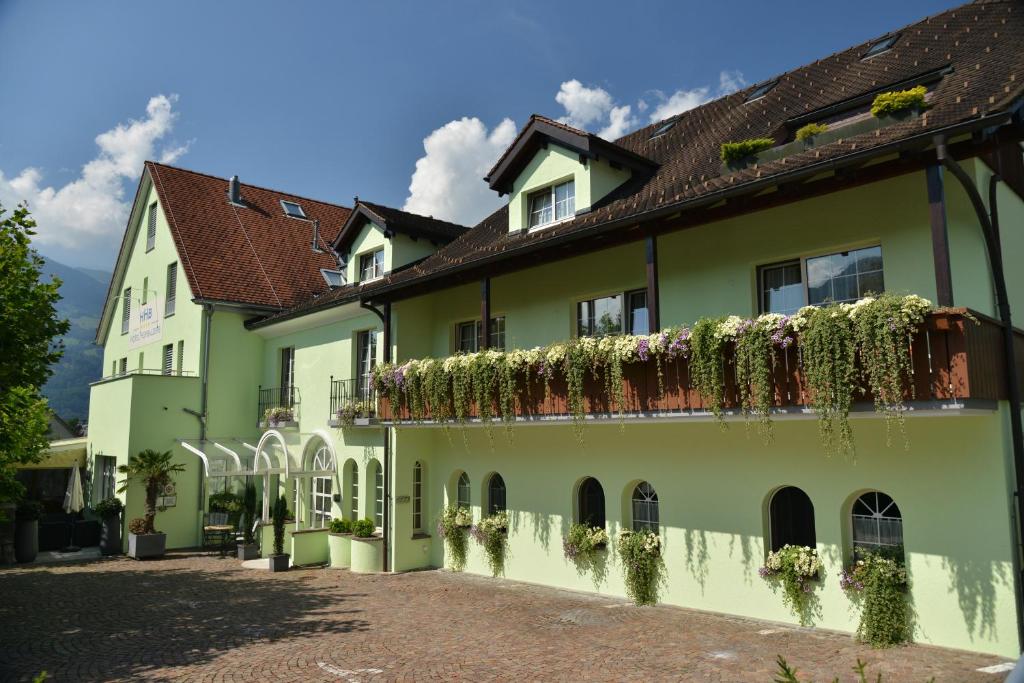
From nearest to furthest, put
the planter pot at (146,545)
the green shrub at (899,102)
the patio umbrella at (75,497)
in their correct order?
the green shrub at (899,102), the planter pot at (146,545), the patio umbrella at (75,497)

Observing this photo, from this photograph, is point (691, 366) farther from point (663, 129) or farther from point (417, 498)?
point (663, 129)

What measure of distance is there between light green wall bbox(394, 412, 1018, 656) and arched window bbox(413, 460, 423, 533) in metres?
0.45

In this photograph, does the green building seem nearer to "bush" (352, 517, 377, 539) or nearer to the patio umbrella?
"bush" (352, 517, 377, 539)

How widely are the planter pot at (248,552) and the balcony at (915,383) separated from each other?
10.5 m

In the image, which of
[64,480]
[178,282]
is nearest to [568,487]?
[178,282]

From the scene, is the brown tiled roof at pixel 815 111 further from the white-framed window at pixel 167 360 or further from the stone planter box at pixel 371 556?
the white-framed window at pixel 167 360

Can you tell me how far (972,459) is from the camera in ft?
29.3

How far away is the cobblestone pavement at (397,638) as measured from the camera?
345 inches

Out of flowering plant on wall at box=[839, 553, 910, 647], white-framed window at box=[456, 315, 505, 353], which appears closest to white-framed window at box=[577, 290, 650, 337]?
white-framed window at box=[456, 315, 505, 353]

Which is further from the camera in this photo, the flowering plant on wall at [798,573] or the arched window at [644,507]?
the arched window at [644,507]

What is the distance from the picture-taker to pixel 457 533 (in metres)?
16.0

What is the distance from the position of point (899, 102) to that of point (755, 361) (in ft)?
14.2

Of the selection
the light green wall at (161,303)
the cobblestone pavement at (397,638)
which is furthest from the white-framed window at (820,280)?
the light green wall at (161,303)

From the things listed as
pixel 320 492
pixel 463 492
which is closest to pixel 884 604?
pixel 463 492
